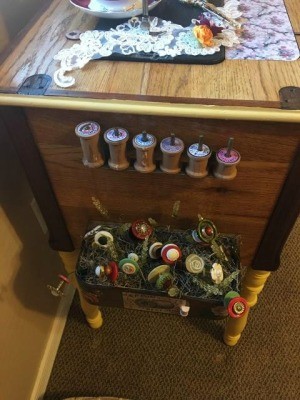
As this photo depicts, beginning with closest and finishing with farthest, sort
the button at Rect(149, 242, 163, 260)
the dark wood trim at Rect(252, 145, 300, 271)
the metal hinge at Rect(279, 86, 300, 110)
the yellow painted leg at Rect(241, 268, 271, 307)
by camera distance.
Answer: the metal hinge at Rect(279, 86, 300, 110) → the dark wood trim at Rect(252, 145, 300, 271) → the button at Rect(149, 242, 163, 260) → the yellow painted leg at Rect(241, 268, 271, 307)

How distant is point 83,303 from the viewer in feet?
3.54

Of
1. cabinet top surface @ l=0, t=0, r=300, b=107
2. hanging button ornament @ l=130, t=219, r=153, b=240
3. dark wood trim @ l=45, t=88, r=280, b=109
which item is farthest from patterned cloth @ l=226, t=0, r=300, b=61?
hanging button ornament @ l=130, t=219, r=153, b=240

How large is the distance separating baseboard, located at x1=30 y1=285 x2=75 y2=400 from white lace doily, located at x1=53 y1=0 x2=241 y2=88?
818 millimetres

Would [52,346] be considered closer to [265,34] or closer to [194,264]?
[194,264]

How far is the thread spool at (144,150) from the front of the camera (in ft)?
2.19

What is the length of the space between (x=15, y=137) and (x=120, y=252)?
0.34 metres

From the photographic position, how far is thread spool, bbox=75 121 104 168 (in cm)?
66

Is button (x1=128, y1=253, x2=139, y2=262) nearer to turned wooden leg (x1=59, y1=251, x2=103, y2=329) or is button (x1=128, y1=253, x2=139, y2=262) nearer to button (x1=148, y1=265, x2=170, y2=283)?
button (x1=148, y1=265, x2=170, y2=283)

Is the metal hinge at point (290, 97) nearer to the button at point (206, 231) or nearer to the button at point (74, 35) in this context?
the button at point (206, 231)

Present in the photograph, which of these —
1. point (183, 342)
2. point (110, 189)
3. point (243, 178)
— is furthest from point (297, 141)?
point (183, 342)

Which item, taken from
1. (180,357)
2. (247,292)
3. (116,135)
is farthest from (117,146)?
(180,357)

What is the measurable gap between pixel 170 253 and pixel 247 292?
39 centimetres

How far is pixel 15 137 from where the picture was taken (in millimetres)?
730

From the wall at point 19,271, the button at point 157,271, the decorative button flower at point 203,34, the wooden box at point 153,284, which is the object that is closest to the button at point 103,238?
the wooden box at point 153,284
